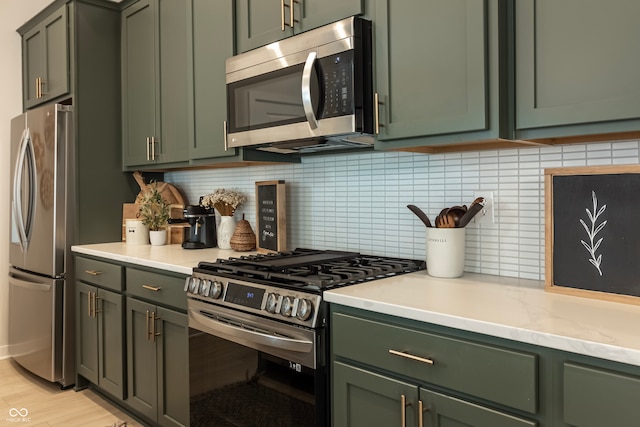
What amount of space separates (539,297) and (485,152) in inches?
25.1

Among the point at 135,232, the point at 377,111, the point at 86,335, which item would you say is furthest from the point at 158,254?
the point at 377,111

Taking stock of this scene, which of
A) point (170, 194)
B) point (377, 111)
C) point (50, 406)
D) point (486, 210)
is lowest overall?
point (50, 406)

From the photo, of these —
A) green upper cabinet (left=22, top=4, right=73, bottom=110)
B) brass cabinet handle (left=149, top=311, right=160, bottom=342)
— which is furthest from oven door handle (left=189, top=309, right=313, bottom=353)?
green upper cabinet (left=22, top=4, right=73, bottom=110)

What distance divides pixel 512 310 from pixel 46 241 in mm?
2831

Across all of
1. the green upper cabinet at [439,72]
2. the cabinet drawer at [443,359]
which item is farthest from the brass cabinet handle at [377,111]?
the cabinet drawer at [443,359]

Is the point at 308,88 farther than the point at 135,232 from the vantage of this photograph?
No

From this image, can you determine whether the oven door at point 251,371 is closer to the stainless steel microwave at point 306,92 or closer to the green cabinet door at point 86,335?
the stainless steel microwave at point 306,92

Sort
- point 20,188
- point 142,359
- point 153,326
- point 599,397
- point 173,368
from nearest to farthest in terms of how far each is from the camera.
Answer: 1. point 599,397
2. point 173,368
3. point 153,326
4. point 142,359
5. point 20,188

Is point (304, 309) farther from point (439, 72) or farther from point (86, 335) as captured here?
point (86, 335)

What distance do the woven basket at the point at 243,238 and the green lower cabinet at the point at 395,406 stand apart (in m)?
1.26

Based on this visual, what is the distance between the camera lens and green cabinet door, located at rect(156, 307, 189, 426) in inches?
88.5

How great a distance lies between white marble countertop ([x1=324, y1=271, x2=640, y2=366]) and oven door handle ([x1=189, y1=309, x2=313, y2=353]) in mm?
188

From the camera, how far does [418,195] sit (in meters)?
2.14

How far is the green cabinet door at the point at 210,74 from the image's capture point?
2.44 m
